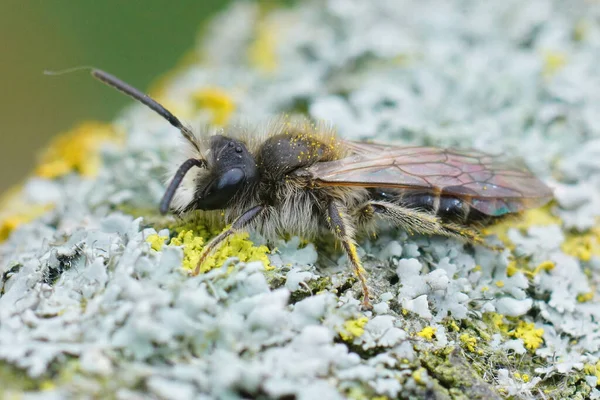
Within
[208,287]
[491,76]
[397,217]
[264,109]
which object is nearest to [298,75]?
[264,109]

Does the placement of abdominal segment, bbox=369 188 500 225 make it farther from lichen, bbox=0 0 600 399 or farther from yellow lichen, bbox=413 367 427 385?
yellow lichen, bbox=413 367 427 385

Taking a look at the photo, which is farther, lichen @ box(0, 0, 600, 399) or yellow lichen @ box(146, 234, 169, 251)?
yellow lichen @ box(146, 234, 169, 251)

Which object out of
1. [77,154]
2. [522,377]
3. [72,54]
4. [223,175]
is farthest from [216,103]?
[72,54]

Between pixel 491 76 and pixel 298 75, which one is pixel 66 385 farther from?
pixel 491 76

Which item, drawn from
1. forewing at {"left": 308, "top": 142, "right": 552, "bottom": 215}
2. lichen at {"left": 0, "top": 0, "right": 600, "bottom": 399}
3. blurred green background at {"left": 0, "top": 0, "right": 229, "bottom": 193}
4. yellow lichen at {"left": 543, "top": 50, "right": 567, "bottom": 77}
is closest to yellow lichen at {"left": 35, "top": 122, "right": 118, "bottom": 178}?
lichen at {"left": 0, "top": 0, "right": 600, "bottom": 399}

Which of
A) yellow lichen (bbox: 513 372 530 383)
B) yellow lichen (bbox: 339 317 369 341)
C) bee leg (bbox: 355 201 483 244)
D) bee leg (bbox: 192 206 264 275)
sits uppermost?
bee leg (bbox: 192 206 264 275)

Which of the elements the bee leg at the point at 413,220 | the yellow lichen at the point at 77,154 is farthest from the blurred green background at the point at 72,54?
the bee leg at the point at 413,220
